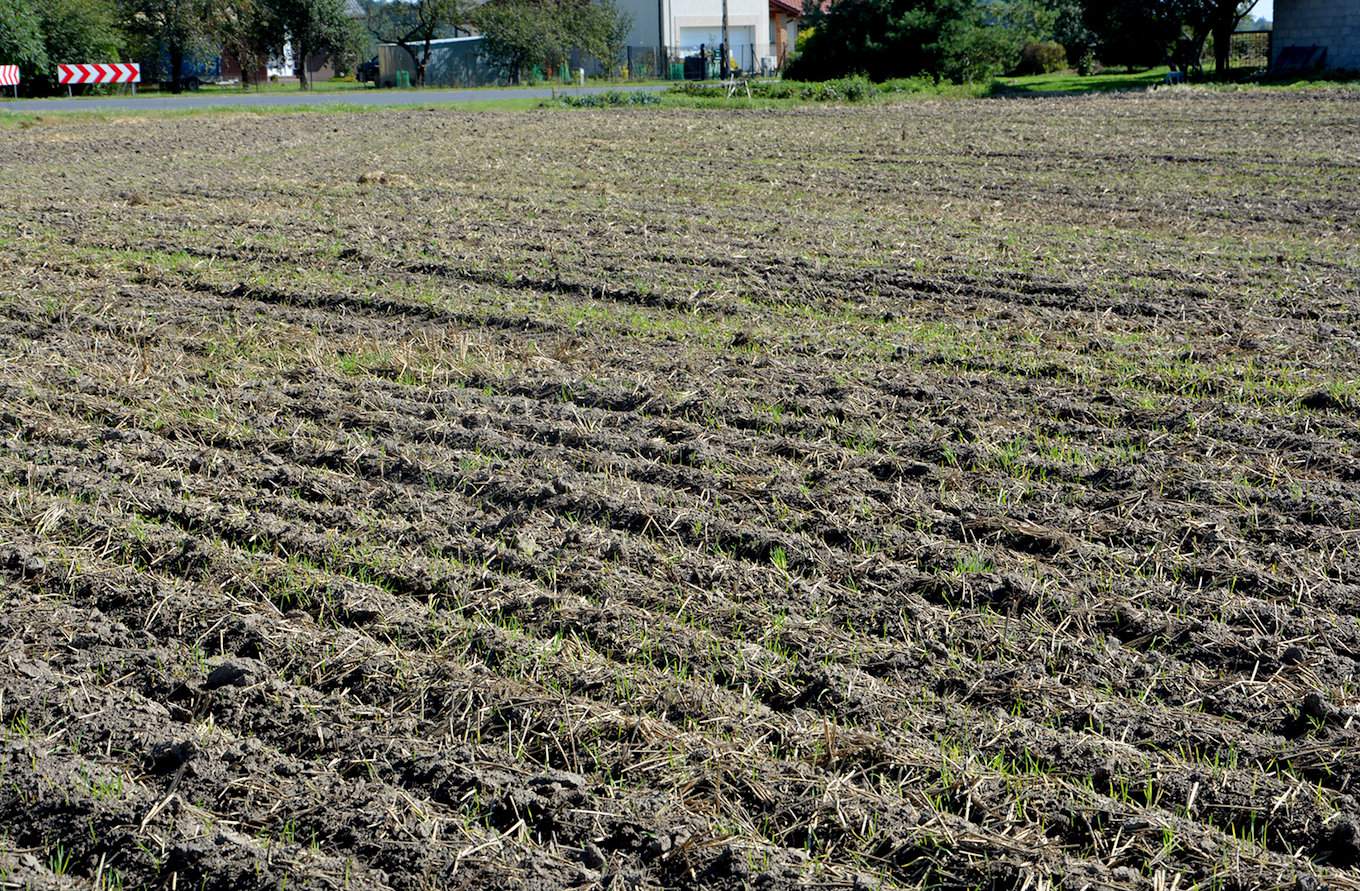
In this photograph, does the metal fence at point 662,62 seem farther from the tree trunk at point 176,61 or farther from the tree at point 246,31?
the tree trunk at point 176,61

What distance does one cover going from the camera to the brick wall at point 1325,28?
3575 cm

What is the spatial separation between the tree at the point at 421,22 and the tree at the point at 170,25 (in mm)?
8120

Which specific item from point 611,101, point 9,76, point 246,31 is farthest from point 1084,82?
point 9,76

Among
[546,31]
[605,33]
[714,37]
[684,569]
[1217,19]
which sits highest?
[714,37]

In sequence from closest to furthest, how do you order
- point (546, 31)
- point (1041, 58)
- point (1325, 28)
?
1. point (1325, 28)
2. point (1041, 58)
3. point (546, 31)

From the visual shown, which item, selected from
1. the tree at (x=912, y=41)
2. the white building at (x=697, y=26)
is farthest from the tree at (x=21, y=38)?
the white building at (x=697, y=26)

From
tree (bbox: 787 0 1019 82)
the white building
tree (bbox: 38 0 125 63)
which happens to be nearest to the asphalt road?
tree (bbox: 38 0 125 63)

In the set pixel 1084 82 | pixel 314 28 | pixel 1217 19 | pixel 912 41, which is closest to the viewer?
pixel 1217 19

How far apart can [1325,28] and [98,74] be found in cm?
3970

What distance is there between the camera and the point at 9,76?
40.1 metres

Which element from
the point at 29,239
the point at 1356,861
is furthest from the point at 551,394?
the point at 29,239

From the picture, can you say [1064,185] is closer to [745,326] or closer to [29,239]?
[745,326]

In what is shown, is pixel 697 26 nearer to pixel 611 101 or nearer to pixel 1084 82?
pixel 1084 82

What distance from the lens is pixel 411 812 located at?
3.22 metres
